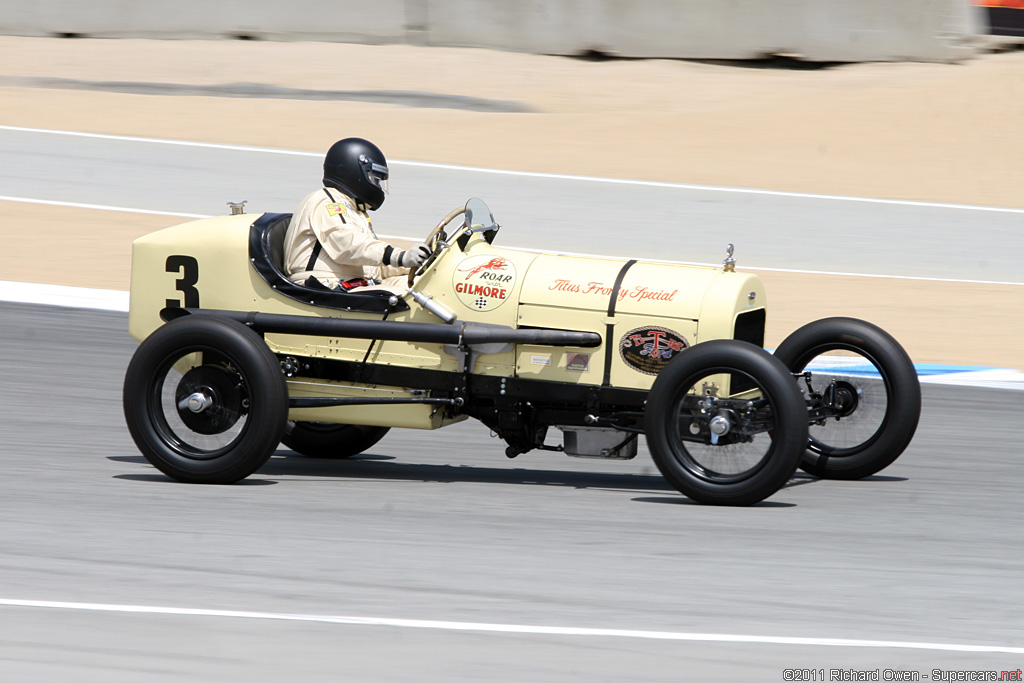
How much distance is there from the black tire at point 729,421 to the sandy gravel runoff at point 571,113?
891cm

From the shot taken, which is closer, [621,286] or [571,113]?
[621,286]

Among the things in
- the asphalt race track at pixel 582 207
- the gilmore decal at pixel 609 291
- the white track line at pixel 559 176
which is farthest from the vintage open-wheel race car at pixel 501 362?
the white track line at pixel 559 176

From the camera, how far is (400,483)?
6875mm

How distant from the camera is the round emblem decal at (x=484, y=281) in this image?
21.6ft

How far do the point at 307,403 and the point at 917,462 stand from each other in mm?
3375

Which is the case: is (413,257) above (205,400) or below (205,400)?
above

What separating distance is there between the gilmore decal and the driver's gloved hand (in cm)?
64

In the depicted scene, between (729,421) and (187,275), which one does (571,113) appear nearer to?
(187,275)

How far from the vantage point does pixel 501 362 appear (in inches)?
260

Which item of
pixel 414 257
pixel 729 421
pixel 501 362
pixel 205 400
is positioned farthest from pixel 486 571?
pixel 205 400

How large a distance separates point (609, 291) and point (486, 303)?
60 centimetres

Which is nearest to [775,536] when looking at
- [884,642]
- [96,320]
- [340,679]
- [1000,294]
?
[884,642]

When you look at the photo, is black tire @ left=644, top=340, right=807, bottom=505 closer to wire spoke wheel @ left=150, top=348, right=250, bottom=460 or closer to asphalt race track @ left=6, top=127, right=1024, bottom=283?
wire spoke wheel @ left=150, top=348, right=250, bottom=460

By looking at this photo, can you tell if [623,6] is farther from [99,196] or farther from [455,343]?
[455,343]
